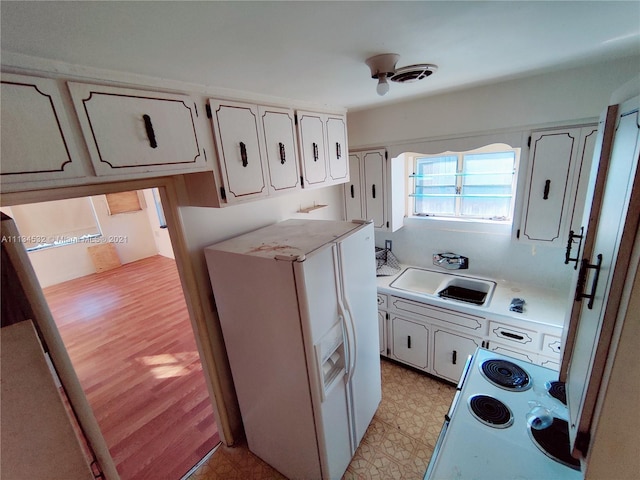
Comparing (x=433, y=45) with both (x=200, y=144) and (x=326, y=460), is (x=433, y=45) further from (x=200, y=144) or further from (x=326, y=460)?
(x=326, y=460)

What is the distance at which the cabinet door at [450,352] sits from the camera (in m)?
2.24

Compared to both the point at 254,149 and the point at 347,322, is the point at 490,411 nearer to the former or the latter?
the point at 347,322

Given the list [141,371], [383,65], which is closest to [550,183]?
[383,65]

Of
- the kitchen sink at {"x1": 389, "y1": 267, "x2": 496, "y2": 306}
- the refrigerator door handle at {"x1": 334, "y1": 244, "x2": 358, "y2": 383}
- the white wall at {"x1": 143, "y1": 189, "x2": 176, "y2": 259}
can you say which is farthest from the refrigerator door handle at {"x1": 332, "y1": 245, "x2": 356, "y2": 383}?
the white wall at {"x1": 143, "y1": 189, "x2": 176, "y2": 259}

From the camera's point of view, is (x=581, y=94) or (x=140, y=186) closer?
(x=140, y=186)

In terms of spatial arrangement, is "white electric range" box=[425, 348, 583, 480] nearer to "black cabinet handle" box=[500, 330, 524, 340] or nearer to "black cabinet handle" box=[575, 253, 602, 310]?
"black cabinet handle" box=[500, 330, 524, 340]

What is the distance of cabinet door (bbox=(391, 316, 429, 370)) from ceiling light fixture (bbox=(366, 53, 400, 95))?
1954 mm

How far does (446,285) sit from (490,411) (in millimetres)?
1444

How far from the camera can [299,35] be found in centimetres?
92

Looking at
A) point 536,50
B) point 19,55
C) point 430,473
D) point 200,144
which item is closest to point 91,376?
point 200,144

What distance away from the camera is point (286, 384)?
1.51 metres

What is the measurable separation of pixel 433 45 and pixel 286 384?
5.75 ft

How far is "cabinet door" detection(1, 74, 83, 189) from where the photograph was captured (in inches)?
32.5

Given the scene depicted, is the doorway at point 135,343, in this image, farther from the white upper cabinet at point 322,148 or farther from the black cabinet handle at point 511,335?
the black cabinet handle at point 511,335
